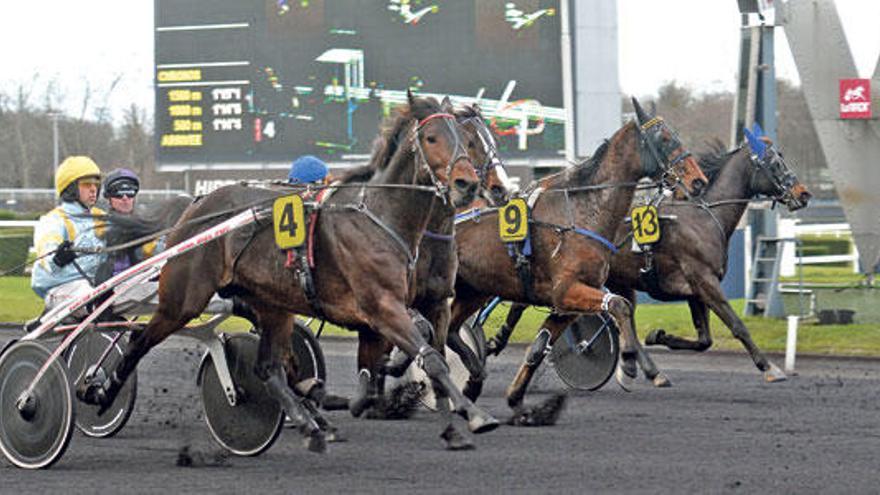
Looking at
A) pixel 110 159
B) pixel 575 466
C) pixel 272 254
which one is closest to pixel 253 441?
pixel 272 254

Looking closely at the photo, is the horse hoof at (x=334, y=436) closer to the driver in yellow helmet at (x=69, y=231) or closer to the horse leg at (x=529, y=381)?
the horse leg at (x=529, y=381)

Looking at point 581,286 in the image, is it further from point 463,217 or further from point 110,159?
point 110,159

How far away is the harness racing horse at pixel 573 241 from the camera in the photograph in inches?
399

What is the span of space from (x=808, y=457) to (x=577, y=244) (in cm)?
267

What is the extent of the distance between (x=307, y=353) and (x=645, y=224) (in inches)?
133

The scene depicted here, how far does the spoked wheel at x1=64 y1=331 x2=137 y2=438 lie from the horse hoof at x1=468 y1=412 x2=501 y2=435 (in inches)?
97.3

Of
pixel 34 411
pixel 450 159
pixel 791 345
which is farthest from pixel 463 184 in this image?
pixel 791 345

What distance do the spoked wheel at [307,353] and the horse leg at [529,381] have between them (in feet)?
3.79

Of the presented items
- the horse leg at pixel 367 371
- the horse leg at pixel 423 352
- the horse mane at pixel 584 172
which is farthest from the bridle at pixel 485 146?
the horse mane at pixel 584 172

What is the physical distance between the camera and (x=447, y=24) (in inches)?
790

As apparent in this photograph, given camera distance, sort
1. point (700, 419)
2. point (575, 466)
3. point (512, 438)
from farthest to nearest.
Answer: point (700, 419) → point (512, 438) → point (575, 466)

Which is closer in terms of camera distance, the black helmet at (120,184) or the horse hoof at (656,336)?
the black helmet at (120,184)

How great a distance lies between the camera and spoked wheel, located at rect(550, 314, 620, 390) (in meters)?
11.6

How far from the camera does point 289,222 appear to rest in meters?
8.12
